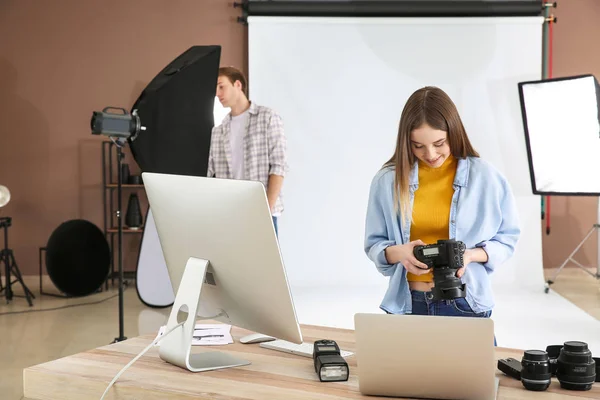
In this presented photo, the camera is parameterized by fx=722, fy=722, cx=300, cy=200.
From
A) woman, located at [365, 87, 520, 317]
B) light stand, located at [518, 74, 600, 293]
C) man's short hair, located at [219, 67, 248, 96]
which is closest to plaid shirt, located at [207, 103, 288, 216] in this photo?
man's short hair, located at [219, 67, 248, 96]

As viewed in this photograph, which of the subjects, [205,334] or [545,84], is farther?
[545,84]

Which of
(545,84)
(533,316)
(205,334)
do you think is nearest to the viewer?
(205,334)

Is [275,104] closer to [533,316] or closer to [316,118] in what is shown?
[316,118]

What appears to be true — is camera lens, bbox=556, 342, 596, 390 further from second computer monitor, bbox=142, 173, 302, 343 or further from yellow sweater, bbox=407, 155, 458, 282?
yellow sweater, bbox=407, 155, 458, 282

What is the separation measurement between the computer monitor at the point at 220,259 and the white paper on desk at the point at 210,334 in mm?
113

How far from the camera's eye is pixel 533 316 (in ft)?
15.4

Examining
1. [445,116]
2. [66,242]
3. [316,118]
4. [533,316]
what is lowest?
[533,316]

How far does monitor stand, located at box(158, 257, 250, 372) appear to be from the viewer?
60.0 inches

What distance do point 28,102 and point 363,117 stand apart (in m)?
2.83

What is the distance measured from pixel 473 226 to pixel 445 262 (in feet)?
1.46

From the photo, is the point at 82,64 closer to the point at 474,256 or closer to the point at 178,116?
the point at 178,116

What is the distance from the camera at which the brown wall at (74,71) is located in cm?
609

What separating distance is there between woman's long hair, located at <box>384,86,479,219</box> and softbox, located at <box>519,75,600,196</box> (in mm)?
3621

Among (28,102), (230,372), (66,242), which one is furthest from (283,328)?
(28,102)
